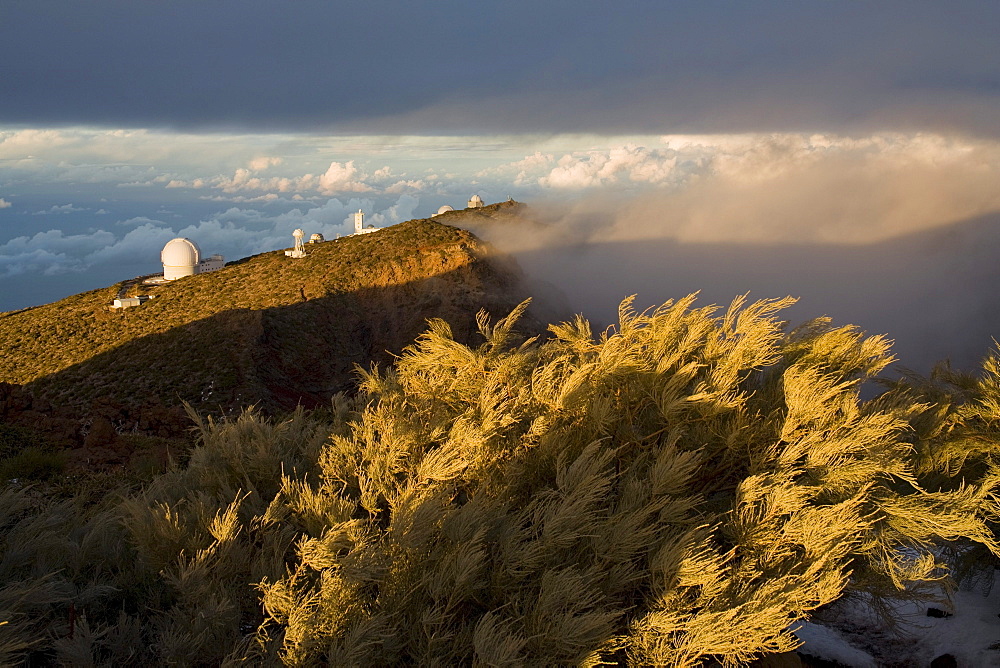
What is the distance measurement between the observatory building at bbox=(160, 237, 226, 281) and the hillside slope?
216 cm

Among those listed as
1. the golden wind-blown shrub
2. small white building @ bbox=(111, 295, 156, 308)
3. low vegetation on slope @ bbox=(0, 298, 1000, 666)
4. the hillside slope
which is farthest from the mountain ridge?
the golden wind-blown shrub

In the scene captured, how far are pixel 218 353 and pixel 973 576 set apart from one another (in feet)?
92.2

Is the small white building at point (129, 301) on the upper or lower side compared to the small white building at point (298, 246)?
lower

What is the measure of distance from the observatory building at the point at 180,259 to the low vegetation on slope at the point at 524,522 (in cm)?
4068

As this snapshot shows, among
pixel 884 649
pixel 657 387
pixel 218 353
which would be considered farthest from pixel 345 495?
pixel 218 353

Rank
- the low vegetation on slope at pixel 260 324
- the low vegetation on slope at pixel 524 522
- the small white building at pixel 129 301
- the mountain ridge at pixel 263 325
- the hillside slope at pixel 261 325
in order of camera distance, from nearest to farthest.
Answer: the low vegetation on slope at pixel 524 522
the mountain ridge at pixel 263 325
the hillside slope at pixel 261 325
the low vegetation on slope at pixel 260 324
the small white building at pixel 129 301

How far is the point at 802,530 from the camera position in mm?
4938

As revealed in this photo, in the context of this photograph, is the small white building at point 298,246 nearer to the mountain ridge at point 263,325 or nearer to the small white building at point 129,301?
the mountain ridge at point 263,325

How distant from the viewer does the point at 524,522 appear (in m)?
5.02

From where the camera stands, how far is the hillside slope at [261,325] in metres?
27.8

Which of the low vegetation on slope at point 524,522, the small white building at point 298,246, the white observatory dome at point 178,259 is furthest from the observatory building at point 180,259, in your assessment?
the low vegetation on slope at point 524,522

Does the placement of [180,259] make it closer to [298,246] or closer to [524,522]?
[298,246]

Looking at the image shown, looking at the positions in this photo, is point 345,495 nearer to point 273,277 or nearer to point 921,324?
point 273,277

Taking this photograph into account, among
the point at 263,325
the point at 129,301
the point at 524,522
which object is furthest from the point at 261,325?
the point at 524,522
